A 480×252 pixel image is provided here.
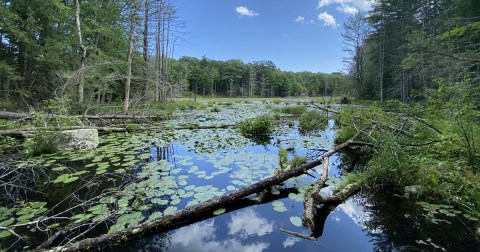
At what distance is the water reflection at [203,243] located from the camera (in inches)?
102

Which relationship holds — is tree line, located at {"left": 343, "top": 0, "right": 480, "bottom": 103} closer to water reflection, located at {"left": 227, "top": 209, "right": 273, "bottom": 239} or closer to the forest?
the forest

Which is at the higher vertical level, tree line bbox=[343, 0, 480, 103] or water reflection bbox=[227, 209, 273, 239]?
tree line bbox=[343, 0, 480, 103]

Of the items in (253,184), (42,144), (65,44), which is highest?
(65,44)

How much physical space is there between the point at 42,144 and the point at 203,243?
5.33m

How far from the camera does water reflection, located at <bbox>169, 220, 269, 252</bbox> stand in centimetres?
258

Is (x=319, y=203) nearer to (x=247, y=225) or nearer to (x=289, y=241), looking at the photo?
(x=289, y=241)

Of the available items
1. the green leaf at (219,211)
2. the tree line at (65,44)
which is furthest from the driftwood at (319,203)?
the tree line at (65,44)

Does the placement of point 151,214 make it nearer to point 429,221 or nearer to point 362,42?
point 429,221

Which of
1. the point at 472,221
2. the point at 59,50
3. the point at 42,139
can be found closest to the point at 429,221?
the point at 472,221

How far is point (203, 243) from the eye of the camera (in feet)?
8.66

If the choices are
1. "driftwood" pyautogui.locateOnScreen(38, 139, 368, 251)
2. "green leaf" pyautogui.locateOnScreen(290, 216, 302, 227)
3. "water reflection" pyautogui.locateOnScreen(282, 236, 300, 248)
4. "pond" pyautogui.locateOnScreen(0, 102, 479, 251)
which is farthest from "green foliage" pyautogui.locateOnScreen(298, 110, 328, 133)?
"water reflection" pyautogui.locateOnScreen(282, 236, 300, 248)

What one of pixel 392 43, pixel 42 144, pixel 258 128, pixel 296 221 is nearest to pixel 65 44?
pixel 42 144

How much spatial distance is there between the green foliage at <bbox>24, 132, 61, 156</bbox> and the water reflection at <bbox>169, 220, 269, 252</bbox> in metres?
4.93

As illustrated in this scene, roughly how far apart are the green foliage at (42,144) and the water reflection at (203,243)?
493 cm
